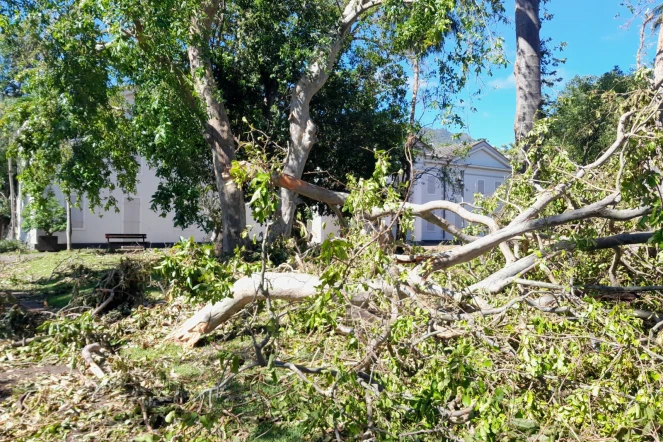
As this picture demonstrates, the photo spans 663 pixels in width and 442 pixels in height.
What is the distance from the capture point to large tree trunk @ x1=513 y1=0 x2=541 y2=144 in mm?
9602

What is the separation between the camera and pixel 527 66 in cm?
970

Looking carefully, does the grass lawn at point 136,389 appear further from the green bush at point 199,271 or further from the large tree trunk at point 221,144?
the large tree trunk at point 221,144

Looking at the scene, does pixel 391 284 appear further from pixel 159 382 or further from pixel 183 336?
pixel 183 336

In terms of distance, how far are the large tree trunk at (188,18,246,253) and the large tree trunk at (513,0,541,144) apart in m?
5.52

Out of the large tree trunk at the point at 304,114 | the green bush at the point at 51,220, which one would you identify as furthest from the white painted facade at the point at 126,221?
the large tree trunk at the point at 304,114

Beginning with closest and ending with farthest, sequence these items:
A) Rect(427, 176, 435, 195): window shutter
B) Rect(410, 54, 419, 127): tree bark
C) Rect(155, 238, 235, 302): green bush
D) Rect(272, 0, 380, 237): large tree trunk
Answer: Rect(155, 238, 235, 302): green bush < Rect(272, 0, 380, 237): large tree trunk < Rect(410, 54, 419, 127): tree bark < Rect(427, 176, 435, 195): window shutter

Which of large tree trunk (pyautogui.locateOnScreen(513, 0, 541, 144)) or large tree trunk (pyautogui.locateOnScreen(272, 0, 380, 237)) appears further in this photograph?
large tree trunk (pyautogui.locateOnScreen(272, 0, 380, 237))

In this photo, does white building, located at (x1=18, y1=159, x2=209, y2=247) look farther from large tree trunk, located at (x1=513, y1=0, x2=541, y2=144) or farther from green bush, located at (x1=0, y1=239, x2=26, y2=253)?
large tree trunk, located at (x1=513, y1=0, x2=541, y2=144)

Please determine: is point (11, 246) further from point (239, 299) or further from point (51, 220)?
point (239, 299)

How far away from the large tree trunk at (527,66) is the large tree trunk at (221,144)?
5.52 m

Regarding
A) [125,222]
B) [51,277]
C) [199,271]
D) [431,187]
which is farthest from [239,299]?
[431,187]

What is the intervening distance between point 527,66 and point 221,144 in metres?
5.99

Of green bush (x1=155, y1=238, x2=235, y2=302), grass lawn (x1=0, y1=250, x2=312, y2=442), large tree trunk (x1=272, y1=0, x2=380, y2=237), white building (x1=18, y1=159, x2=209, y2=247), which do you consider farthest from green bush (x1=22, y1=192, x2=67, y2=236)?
green bush (x1=155, y1=238, x2=235, y2=302)

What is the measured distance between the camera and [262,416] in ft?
14.5
